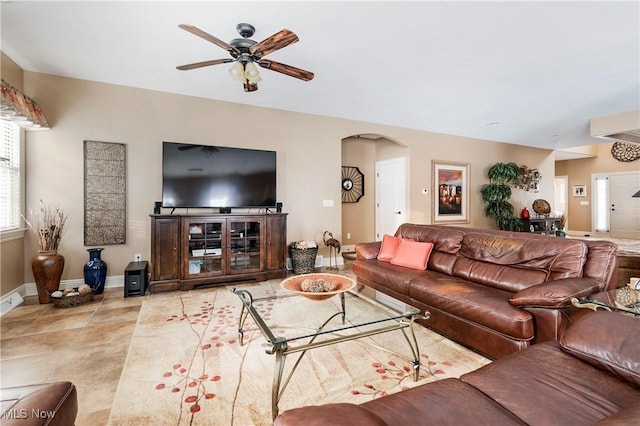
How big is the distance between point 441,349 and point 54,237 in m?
4.12

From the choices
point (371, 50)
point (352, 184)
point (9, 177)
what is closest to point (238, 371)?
point (371, 50)

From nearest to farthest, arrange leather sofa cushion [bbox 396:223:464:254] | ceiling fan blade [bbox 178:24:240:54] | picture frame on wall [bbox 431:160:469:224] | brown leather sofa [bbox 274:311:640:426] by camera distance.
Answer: brown leather sofa [bbox 274:311:640:426]
ceiling fan blade [bbox 178:24:240:54]
leather sofa cushion [bbox 396:223:464:254]
picture frame on wall [bbox 431:160:469:224]

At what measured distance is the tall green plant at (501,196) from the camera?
663cm

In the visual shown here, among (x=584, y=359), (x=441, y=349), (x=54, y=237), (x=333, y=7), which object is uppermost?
(x=333, y=7)

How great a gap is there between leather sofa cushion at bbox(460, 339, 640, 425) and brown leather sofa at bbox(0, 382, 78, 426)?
1425 millimetres

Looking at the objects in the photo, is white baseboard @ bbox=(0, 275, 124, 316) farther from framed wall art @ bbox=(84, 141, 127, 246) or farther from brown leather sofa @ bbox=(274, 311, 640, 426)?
brown leather sofa @ bbox=(274, 311, 640, 426)

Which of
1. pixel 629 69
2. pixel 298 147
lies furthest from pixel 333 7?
pixel 629 69

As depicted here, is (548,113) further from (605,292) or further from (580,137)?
(605,292)

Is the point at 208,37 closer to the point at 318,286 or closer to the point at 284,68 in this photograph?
the point at 284,68

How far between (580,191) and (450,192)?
19.4 ft

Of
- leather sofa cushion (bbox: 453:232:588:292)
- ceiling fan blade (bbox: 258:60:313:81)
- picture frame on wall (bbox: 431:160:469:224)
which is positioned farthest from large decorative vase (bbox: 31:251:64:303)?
picture frame on wall (bbox: 431:160:469:224)

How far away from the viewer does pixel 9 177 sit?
3.21 m

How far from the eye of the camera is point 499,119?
5.38 meters

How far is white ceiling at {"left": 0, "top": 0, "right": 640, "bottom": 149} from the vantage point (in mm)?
2375
